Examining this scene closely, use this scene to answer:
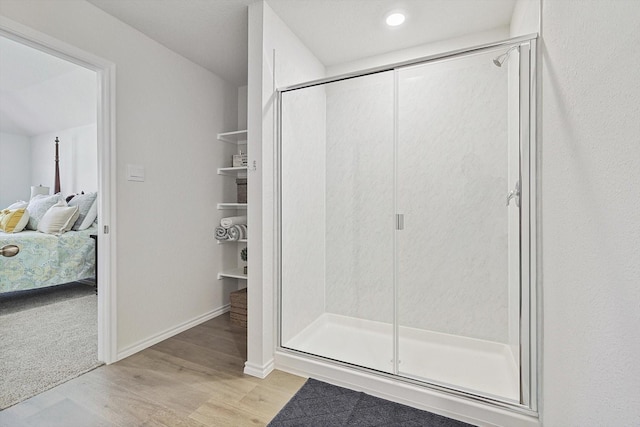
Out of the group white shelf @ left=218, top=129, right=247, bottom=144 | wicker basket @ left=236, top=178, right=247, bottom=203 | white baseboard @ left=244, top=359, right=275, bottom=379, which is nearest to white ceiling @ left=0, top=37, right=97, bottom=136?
white shelf @ left=218, top=129, right=247, bottom=144

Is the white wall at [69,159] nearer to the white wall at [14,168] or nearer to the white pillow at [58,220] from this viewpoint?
the white wall at [14,168]

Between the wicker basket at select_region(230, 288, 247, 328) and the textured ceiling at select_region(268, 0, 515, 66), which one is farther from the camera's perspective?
the wicker basket at select_region(230, 288, 247, 328)

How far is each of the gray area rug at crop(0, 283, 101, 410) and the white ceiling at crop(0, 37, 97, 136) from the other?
2555mm

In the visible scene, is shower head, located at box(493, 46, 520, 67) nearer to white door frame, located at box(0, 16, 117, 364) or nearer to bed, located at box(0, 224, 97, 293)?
white door frame, located at box(0, 16, 117, 364)

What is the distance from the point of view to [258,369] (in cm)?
204

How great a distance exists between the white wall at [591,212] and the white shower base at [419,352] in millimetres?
489

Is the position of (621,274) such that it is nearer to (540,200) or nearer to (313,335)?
(540,200)

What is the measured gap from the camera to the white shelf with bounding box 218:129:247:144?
10.2 ft

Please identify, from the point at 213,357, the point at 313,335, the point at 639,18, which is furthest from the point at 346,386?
the point at 639,18

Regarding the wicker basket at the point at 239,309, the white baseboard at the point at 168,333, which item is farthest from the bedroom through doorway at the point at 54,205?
the wicker basket at the point at 239,309

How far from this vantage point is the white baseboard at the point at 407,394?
5.07ft

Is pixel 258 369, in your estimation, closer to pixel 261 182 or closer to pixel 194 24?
pixel 261 182

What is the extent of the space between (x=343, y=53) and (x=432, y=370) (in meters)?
2.55

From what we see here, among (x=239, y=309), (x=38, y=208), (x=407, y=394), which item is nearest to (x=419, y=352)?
(x=407, y=394)
